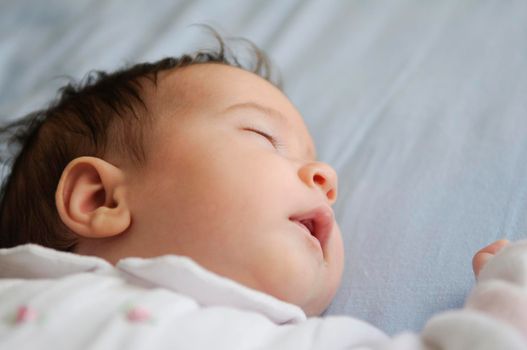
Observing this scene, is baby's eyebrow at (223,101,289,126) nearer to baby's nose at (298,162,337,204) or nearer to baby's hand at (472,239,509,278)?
baby's nose at (298,162,337,204)

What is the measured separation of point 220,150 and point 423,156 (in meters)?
0.48

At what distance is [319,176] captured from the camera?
975 millimetres

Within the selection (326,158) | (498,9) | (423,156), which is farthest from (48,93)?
(498,9)

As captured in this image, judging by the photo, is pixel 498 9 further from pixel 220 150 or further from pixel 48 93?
pixel 48 93

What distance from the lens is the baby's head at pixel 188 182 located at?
2.85ft

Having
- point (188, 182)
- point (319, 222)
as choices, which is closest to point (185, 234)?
point (188, 182)

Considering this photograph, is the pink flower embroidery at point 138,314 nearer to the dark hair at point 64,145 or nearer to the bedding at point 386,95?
the dark hair at point 64,145

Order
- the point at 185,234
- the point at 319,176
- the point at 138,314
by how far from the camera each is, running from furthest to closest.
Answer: the point at 319,176, the point at 185,234, the point at 138,314

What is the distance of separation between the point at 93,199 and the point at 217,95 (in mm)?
240

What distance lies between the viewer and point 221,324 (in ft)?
2.47

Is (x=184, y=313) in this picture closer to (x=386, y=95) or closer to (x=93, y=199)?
(x=93, y=199)

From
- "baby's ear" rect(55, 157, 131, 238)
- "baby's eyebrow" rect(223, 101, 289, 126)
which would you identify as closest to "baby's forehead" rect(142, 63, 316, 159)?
"baby's eyebrow" rect(223, 101, 289, 126)

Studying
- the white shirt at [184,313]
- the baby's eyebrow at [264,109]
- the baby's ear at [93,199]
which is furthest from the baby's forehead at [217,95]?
the white shirt at [184,313]

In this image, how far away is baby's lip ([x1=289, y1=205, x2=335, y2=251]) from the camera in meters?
0.94
